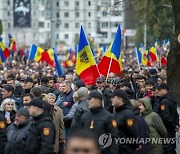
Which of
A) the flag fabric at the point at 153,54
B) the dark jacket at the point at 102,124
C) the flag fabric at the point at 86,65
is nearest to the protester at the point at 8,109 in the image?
the dark jacket at the point at 102,124

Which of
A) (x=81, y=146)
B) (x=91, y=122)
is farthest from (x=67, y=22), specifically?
(x=81, y=146)

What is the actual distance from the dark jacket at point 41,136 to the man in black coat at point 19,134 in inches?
3.5

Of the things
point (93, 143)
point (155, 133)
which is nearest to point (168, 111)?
point (155, 133)

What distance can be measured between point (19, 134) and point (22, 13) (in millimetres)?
62748

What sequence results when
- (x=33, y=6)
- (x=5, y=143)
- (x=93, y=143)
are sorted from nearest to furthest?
1. (x=93, y=143)
2. (x=5, y=143)
3. (x=33, y=6)

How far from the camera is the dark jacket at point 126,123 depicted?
9758mm

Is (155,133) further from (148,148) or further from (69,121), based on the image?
(69,121)

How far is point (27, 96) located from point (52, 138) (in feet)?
7.85

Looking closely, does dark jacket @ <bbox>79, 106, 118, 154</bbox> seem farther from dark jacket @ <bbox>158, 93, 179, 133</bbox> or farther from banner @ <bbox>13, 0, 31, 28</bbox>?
banner @ <bbox>13, 0, 31, 28</bbox>

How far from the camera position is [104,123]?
946 cm

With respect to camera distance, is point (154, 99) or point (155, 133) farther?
point (154, 99)

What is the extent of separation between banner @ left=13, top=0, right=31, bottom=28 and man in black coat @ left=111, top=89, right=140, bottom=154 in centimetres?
5660

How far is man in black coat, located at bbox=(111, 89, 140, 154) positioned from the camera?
974cm

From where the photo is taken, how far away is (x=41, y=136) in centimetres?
905
